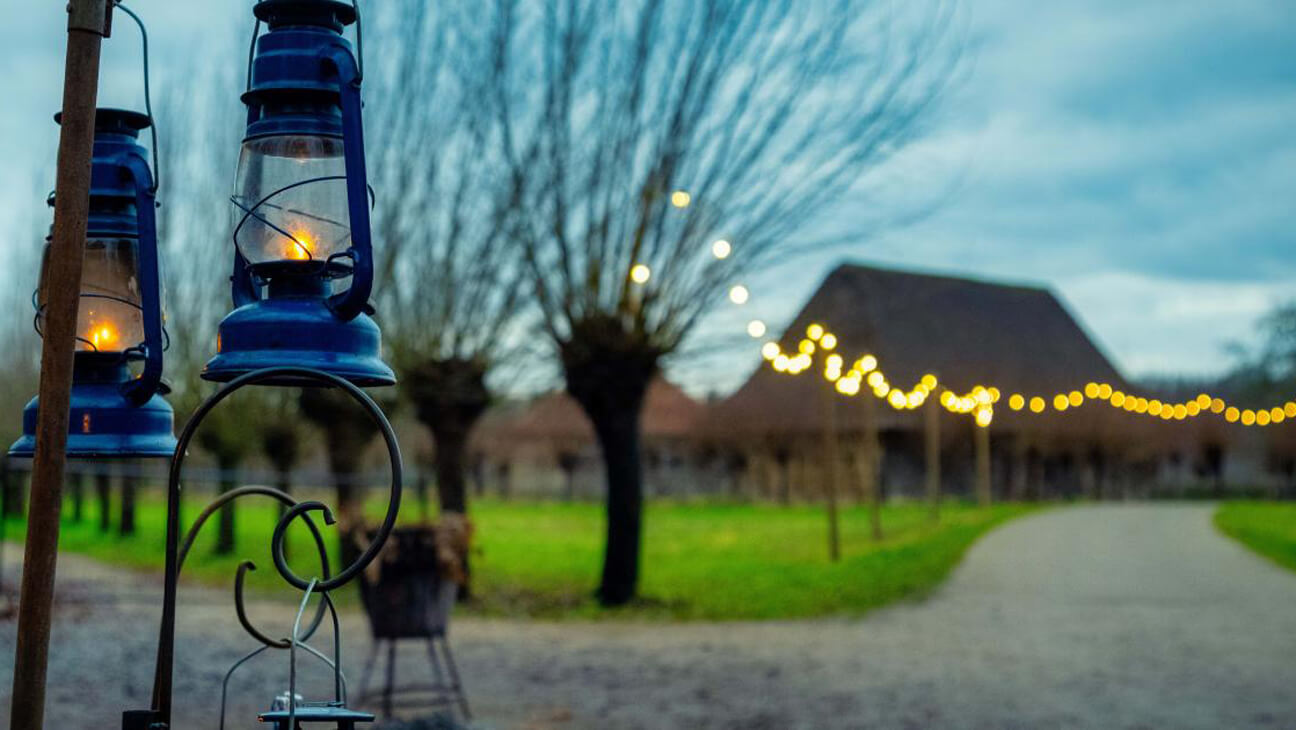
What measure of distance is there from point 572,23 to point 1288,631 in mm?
8684

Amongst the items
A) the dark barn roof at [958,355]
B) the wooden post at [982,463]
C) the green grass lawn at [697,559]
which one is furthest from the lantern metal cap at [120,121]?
the wooden post at [982,463]

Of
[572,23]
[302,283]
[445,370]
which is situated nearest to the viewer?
[302,283]

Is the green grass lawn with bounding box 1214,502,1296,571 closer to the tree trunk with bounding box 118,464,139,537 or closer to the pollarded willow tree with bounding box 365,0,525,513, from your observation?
the pollarded willow tree with bounding box 365,0,525,513

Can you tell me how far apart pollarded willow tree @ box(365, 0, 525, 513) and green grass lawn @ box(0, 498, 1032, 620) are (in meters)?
2.00

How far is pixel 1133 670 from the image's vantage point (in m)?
10.4

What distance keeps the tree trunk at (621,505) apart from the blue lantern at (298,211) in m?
12.4

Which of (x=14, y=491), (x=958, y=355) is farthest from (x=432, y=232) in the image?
(x=958, y=355)

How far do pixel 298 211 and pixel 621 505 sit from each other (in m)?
12.8

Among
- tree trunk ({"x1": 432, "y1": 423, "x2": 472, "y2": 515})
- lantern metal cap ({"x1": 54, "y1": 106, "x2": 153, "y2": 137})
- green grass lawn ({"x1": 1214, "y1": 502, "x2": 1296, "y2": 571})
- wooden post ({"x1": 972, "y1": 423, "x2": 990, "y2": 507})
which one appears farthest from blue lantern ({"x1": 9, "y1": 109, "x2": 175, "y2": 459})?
wooden post ({"x1": 972, "y1": 423, "x2": 990, "y2": 507})

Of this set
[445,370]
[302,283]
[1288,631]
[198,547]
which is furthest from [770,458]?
[302,283]

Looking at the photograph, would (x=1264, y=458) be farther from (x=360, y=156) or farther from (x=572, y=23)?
(x=360, y=156)

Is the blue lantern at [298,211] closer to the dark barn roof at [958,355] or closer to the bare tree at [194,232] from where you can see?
the bare tree at [194,232]

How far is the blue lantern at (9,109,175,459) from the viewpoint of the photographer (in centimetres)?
298

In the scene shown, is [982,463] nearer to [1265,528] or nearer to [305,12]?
[1265,528]
